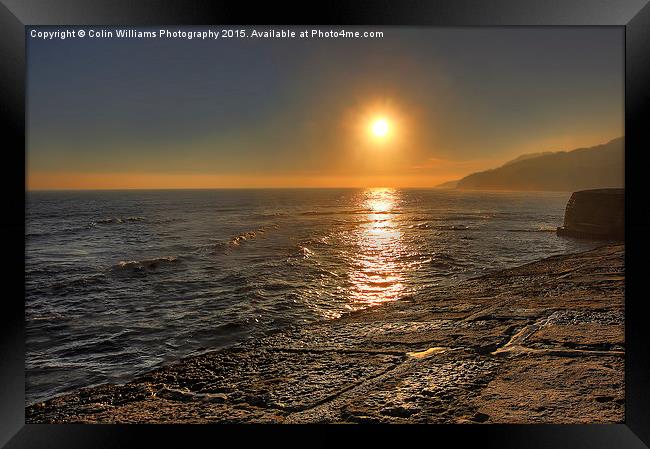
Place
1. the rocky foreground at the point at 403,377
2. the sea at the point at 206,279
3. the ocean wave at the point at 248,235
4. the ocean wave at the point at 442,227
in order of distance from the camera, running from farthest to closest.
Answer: the ocean wave at the point at 442,227, the ocean wave at the point at 248,235, the sea at the point at 206,279, the rocky foreground at the point at 403,377

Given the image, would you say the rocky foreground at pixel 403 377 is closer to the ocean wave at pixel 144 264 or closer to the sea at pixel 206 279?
the sea at pixel 206 279

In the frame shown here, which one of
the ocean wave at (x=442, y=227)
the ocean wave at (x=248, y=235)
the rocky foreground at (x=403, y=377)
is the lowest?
the rocky foreground at (x=403, y=377)

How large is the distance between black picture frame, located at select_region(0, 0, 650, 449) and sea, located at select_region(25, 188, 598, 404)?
1.78ft

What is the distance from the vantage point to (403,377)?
3898mm

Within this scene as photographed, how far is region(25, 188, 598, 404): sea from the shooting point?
5.55 m

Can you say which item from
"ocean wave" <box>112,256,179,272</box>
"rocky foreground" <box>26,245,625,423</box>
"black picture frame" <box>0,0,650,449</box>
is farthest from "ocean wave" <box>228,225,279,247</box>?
"black picture frame" <box>0,0,650,449</box>

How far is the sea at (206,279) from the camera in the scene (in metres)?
5.55

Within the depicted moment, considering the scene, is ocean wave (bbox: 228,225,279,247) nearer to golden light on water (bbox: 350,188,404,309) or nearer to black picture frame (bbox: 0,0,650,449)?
golden light on water (bbox: 350,188,404,309)

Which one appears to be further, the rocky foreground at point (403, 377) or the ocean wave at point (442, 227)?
the ocean wave at point (442, 227)
